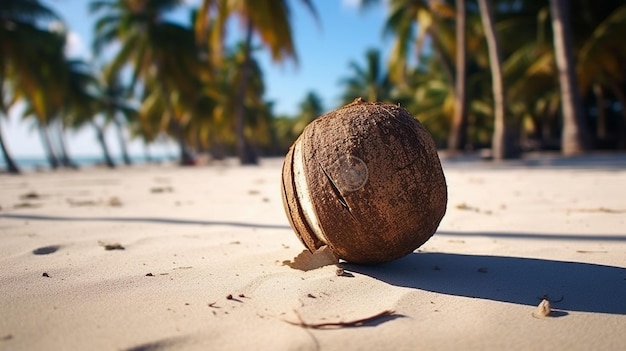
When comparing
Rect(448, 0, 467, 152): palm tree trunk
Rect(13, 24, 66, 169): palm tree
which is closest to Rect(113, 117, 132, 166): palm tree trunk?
Rect(13, 24, 66, 169): palm tree

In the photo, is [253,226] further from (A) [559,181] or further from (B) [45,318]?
(A) [559,181]

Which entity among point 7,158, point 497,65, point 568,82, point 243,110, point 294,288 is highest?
point 497,65

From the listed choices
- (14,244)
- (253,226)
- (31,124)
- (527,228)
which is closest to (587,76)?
(527,228)

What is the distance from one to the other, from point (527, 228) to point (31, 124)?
148 ft

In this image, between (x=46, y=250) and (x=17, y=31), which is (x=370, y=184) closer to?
(x=46, y=250)

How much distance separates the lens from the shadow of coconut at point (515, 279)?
1898 mm

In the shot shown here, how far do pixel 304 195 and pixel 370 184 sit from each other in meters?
0.39

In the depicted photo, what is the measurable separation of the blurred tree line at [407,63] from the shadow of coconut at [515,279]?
9.17m

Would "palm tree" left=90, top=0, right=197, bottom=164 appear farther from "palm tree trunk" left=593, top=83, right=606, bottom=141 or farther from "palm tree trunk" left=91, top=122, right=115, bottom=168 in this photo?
"palm tree trunk" left=593, top=83, right=606, bottom=141

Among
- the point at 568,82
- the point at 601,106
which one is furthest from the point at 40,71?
the point at 601,106

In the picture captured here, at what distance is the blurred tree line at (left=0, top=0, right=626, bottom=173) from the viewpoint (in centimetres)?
1227

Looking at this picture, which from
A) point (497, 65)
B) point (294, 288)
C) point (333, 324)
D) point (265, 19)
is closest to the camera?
point (333, 324)

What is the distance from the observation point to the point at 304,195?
2273 millimetres

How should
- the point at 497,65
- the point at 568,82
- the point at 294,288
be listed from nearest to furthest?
the point at 294,288 → the point at 497,65 → the point at 568,82
